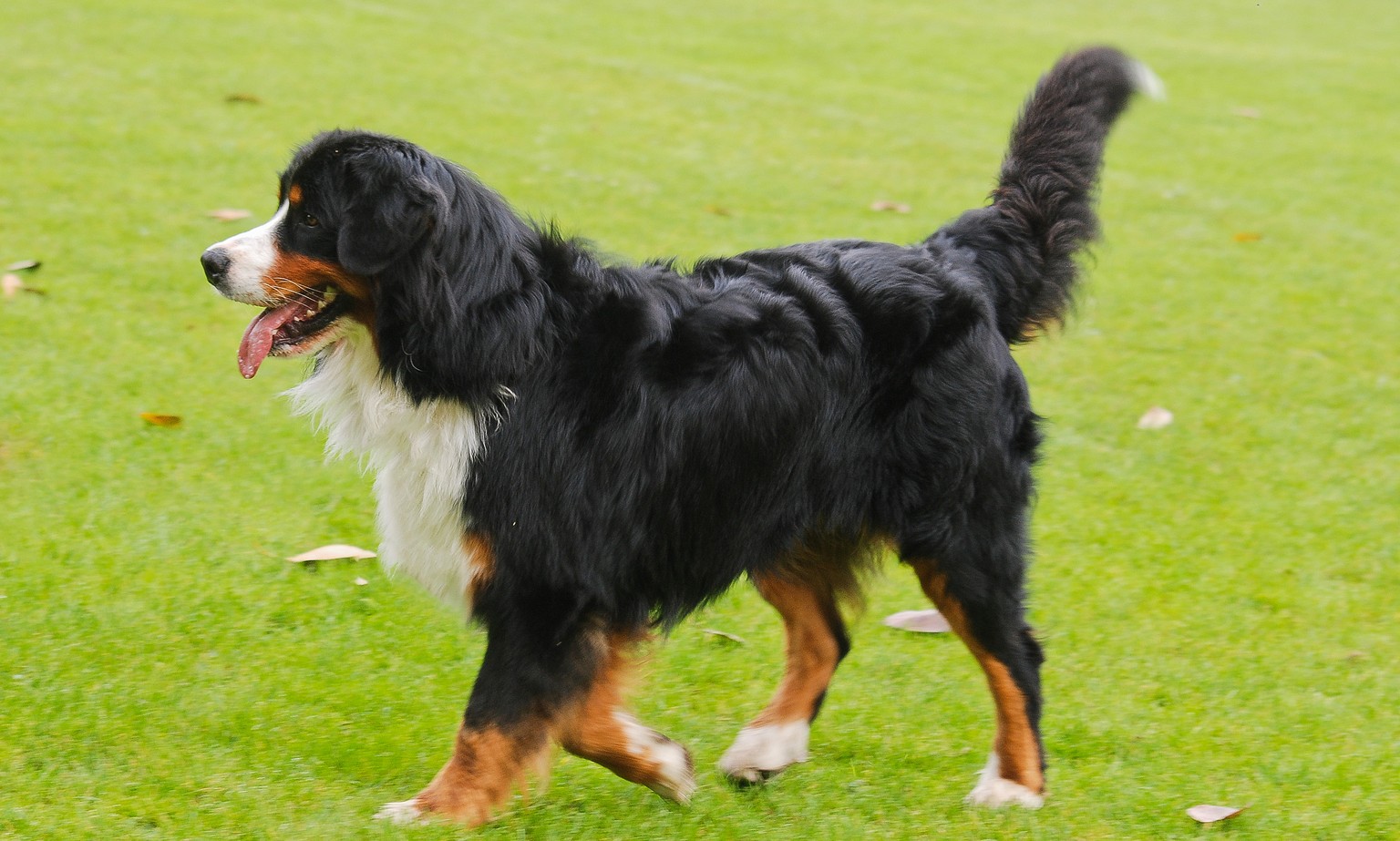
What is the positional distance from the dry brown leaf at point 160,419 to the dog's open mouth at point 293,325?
2.62 metres

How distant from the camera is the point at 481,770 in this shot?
3615mm

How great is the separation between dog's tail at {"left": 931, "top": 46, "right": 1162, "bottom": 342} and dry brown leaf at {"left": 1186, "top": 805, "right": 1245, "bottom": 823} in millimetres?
1504

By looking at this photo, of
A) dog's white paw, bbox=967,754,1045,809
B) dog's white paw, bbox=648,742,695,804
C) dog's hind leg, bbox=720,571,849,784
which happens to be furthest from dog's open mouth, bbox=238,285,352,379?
dog's white paw, bbox=967,754,1045,809

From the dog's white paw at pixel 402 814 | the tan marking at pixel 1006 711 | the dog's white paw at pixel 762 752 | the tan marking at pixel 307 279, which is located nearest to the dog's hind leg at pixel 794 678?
the dog's white paw at pixel 762 752

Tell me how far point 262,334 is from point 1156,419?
5.01 m

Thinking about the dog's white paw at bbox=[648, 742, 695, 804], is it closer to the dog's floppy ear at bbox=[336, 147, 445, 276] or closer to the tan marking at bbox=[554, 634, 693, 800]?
the tan marking at bbox=[554, 634, 693, 800]

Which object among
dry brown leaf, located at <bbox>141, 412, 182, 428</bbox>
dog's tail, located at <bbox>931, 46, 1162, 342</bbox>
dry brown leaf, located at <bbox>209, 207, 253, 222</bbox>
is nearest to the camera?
dog's tail, located at <bbox>931, 46, 1162, 342</bbox>

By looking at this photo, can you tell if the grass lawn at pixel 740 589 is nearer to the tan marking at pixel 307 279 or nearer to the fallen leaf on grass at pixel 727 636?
the fallen leaf on grass at pixel 727 636

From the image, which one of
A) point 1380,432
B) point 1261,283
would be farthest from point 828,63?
point 1380,432

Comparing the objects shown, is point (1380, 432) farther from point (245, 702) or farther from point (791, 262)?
point (245, 702)

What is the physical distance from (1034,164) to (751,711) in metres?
1.99

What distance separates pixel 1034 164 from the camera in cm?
438

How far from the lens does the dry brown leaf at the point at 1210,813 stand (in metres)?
4.10

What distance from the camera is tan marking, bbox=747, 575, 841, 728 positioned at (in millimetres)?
4398
